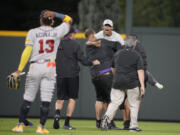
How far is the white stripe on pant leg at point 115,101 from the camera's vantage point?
11.8 m

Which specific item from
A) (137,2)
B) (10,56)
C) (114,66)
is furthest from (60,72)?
(137,2)

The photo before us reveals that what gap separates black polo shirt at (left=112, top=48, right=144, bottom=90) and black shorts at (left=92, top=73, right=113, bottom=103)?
0.50 metres

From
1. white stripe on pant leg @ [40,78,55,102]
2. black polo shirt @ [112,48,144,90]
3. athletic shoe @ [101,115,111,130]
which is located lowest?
athletic shoe @ [101,115,111,130]

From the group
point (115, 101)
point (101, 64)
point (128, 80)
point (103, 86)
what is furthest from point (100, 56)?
point (115, 101)

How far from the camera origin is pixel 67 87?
12391 mm

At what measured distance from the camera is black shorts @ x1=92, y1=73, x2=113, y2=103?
1241cm

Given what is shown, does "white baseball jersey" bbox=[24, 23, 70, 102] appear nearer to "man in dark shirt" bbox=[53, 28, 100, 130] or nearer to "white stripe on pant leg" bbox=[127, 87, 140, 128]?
"man in dark shirt" bbox=[53, 28, 100, 130]

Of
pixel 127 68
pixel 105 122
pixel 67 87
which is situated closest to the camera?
pixel 105 122

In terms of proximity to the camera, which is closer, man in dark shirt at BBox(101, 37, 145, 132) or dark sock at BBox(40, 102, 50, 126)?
dark sock at BBox(40, 102, 50, 126)

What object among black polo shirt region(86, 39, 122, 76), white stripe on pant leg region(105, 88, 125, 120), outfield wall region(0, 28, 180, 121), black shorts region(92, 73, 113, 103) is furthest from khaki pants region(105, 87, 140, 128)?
outfield wall region(0, 28, 180, 121)

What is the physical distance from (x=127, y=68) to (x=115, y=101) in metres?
0.68

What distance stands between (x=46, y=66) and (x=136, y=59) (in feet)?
6.92

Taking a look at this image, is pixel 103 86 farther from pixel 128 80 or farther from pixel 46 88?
pixel 46 88

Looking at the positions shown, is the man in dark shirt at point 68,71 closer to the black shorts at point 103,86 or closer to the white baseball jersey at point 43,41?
the black shorts at point 103,86
